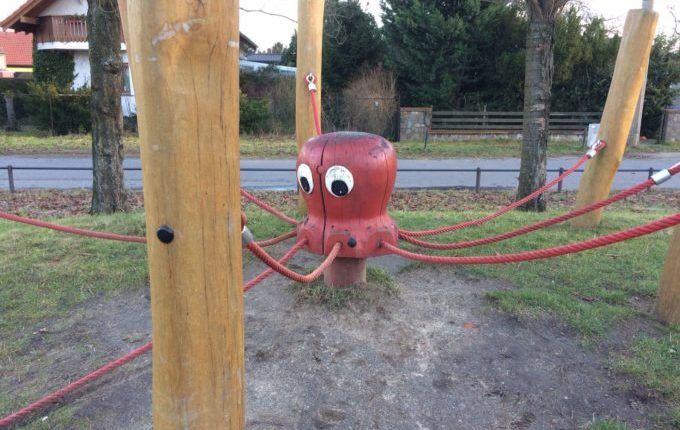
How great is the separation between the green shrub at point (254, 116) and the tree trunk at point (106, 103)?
45.1ft

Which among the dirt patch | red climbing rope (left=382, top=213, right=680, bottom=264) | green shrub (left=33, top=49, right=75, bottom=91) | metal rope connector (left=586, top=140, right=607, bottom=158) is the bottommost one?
the dirt patch

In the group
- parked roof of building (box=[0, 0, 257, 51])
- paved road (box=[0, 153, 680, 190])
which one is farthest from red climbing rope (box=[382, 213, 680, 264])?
parked roof of building (box=[0, 0, 257, 51])

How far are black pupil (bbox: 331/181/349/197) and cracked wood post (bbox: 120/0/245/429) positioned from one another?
5.61 feet

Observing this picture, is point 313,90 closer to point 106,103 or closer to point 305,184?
point 305,184

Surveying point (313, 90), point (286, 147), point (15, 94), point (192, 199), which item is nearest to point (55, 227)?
point (192, 199)

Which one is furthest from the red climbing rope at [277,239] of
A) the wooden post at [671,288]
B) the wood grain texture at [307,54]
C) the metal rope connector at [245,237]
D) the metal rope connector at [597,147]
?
the metal rope connector at [597,147]

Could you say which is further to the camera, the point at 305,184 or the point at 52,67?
the point at 52,67

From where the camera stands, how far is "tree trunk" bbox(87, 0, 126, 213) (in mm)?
6105

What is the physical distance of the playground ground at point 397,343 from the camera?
253 cm

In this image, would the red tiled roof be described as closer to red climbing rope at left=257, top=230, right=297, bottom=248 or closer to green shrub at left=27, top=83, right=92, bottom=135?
green shrub at left=27, top=83, right=92, bottom=135

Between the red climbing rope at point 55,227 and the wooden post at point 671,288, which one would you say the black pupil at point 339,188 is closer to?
the red climbing rope at point 55,227

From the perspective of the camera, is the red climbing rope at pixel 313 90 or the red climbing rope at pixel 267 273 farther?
the red climbing rope at pixel 313 90

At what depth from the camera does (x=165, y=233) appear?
56.1 inches

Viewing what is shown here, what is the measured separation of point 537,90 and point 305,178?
454 centimetres
